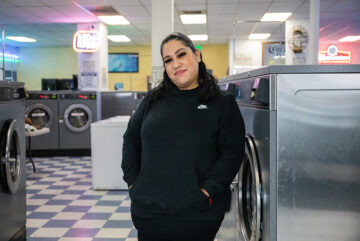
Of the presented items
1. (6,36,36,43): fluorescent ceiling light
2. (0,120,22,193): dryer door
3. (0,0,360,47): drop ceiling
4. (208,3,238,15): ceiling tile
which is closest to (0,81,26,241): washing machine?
(0,120,22,193): dryer door

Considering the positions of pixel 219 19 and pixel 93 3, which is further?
pixel 219 19

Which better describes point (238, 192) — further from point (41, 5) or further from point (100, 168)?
point (41, 5)

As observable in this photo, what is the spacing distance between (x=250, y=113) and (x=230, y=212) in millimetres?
879

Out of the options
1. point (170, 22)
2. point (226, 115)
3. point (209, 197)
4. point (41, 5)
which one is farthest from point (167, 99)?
point (41, 5)

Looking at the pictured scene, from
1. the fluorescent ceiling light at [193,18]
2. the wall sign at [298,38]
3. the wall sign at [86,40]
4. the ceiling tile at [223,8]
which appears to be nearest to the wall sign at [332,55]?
the wall sign at [298,38]

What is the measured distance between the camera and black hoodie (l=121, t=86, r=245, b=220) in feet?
4.91

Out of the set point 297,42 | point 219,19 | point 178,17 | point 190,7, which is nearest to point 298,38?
point 297,42

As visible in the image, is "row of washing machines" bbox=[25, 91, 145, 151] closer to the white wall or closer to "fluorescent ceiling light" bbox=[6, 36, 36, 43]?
"fluorescent ceiling light" bbox=[6, 36, 36, 43]

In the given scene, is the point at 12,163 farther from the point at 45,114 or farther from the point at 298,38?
the point at 298,38

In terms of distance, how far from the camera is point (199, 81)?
5.56 feet

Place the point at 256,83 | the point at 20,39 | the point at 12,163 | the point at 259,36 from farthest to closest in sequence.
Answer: the point at 20,39, the point at 259,36, the point at 12,163, the point at 256,83

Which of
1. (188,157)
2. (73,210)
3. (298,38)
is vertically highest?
(298,38)

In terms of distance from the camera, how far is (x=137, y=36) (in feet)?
41.3

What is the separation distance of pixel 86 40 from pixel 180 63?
25.9 ft
